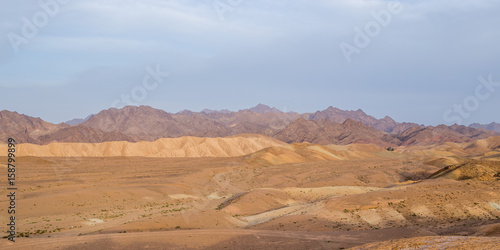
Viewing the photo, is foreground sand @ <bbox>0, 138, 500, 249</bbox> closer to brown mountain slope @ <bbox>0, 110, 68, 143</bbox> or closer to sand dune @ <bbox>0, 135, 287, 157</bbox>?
sand dune @ <bbox>0, 135, 287, 157</bbox>

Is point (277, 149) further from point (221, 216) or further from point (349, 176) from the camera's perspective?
point (221, 216)

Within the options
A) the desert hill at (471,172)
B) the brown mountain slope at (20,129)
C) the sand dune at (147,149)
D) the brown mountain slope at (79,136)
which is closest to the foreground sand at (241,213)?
the desert hill at (471,172)

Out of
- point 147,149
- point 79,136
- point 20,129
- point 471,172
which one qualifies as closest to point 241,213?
point 471,172

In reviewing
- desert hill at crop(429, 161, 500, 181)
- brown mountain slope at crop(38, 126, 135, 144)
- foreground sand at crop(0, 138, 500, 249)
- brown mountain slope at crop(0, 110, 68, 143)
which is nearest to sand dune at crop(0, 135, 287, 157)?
foreground sand at crop(0, 138, 500, 249)

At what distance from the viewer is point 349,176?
63.2m

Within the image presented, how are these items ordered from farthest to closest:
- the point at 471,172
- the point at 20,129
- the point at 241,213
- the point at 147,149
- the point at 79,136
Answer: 1. the point at 20,129
2. the point at 79,136
3. the point at 147,149
4. the point at 471,172
5. the point at 241,213

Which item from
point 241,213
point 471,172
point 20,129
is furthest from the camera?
point 20,129

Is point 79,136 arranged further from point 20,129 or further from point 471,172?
point 471,172

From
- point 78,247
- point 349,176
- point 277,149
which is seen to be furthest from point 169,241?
point 277,149

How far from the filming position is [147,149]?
114 metres

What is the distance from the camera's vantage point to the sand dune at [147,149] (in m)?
104

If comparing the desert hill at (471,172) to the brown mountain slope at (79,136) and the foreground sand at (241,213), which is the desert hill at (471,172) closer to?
the foreground sand at (241,213)

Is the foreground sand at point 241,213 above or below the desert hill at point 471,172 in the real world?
below

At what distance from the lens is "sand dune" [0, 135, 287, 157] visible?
104 m
